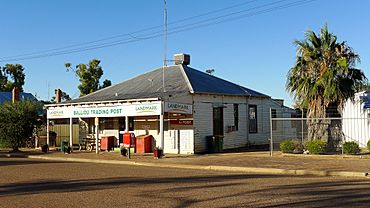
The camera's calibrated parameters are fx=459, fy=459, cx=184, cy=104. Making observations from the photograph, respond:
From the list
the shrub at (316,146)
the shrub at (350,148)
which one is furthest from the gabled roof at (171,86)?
the shrub at (350,148)

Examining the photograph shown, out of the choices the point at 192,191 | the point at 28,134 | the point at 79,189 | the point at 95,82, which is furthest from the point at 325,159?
the point at 95,82

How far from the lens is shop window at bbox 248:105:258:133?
98.8 ft

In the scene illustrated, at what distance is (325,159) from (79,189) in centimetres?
1218

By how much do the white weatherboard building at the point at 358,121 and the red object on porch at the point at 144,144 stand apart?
10.8 metres

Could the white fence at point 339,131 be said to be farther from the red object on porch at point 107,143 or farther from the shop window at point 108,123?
the shop window at point 108,123

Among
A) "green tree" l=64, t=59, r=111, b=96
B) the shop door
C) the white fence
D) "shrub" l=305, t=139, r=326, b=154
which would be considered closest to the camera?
"shrub" l=305, t=139, r=326, b=154

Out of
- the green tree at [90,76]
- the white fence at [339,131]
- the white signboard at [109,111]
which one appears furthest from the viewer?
the green tree at [90,76]

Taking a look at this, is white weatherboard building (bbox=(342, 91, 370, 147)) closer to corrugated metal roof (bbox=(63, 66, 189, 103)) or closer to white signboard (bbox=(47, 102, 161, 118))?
corrugated metal roof (bbox=(63, 66, 189, 103))

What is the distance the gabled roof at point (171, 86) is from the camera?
26938 millimetres

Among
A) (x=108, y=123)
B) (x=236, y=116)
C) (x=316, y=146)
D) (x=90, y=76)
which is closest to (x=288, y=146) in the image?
(x=316, y=146)

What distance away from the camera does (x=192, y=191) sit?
11633mm

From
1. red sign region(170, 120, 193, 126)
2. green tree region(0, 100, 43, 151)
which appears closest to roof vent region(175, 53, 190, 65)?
red sign region(170, 120, 193, 126)

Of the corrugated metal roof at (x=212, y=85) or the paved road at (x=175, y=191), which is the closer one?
the paved road at (x=175, y=191)

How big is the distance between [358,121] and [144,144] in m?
11.9
